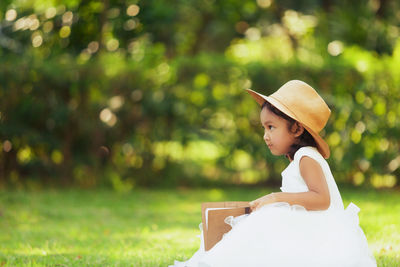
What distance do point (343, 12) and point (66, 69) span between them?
5577 mm

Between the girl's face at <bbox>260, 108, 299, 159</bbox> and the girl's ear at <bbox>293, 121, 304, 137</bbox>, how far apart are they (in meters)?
0.01

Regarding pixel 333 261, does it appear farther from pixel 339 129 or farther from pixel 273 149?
pixel 339 129

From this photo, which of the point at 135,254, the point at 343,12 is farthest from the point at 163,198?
the point at 343,12

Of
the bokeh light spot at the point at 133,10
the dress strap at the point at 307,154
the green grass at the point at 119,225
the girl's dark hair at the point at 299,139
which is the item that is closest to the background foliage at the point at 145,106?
the bokeh light spot at the point at 133,10

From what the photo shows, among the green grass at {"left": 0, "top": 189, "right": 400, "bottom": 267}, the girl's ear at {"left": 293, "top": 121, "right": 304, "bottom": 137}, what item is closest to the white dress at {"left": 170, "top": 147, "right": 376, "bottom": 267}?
the girl's ear at {"left": 293, "top": 121, "right": 304, "bottom": 137}

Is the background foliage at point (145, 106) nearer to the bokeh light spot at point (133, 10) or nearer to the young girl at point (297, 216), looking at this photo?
the bokeh light spot at point (133, 10)

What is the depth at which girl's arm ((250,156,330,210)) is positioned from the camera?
330 cm

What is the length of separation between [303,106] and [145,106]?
21.7 ft

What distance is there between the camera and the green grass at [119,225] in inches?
185

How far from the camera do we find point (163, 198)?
938 centimetres

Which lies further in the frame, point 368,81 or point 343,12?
point 343,12

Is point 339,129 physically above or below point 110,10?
below

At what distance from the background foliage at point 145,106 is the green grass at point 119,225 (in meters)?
0.53

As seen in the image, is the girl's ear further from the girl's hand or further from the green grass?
the green grass
